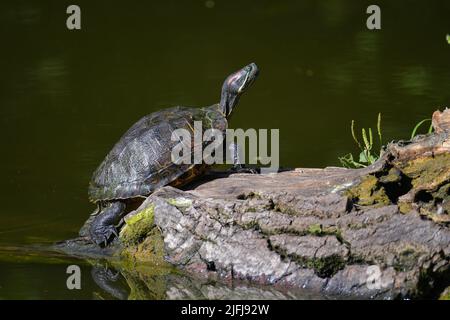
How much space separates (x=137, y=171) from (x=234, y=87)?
1380 millimetres

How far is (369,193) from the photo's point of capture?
4.90 meters

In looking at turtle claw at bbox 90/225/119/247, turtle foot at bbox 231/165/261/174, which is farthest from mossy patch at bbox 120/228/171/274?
turtle foot at bbox 231/165/261/174

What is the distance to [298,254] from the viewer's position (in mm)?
4793

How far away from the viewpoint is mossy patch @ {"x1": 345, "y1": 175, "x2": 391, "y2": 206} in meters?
4.88

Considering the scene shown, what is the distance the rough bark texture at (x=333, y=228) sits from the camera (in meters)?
4.68

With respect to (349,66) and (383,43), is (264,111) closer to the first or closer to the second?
(349,66)

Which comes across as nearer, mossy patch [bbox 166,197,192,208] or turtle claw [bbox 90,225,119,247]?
mossy patch [bbox 166,197,192,208]

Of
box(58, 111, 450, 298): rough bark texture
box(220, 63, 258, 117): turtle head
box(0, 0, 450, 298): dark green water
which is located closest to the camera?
box(58, 111, 450, 298): rough bark texture

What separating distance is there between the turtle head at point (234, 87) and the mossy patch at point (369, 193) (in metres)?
1.68

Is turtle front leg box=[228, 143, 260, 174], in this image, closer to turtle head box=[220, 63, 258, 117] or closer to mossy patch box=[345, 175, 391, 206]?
turtle head box=[220, 63, 258, 117]

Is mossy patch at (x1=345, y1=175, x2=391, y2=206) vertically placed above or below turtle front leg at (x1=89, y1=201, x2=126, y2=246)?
above

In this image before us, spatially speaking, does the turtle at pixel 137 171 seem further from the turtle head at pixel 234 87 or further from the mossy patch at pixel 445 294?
the mossy patch at pixel 445 294

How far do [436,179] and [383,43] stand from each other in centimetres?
860

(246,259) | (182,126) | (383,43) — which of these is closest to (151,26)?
(383,43)
